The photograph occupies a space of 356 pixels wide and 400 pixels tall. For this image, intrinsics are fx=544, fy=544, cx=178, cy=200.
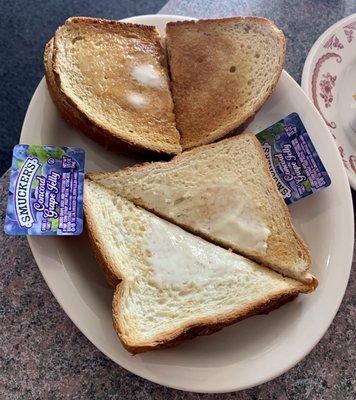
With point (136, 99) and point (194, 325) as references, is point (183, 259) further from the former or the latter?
point (136, 99)

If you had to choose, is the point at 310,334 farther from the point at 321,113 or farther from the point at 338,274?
the point at 321,113

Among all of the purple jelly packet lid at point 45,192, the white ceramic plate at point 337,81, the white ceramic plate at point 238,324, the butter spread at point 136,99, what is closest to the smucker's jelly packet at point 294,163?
the white ceramic plate at point 238,324

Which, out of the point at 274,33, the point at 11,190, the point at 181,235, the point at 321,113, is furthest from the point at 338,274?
the point at 11,190

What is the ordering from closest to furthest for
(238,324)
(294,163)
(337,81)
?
(238,324)
(294,163)
(337,81)

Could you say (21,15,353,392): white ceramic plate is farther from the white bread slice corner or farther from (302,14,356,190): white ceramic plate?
(302,14,356,190): white ceramic plate

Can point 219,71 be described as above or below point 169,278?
above

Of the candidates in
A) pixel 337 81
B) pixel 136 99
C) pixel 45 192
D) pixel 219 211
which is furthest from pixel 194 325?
pixel 337 81

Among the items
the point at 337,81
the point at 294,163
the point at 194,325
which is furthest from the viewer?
the point at 337,81

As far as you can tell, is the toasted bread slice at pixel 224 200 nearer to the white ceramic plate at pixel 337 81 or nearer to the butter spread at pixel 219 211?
the butter spread at pixel 219 211
